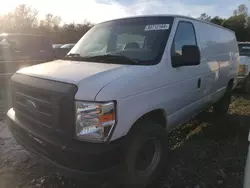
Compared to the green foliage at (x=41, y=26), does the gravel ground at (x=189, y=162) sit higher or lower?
lower

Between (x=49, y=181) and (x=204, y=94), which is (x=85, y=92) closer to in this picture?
(x=49, y=181)

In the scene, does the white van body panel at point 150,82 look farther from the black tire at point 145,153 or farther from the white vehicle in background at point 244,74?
the white vehicle in background at point 244,74

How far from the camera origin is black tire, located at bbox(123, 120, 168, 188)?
2369 mm

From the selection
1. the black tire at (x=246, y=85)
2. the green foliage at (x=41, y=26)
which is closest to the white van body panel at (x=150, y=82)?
the black tire at (x=246, y=85)

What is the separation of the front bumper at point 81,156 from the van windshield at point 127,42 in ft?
3.59

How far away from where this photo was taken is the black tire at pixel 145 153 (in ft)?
7.77

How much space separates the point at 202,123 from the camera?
16.4ft

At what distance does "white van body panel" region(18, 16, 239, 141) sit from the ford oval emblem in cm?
31

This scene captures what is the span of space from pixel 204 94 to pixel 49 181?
2.81 m

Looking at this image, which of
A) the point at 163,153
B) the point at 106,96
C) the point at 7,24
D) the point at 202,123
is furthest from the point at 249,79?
the point at 7,24

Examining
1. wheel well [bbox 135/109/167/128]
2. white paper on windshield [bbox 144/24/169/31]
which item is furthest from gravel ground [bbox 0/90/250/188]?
white paper on windshield [bbox 144/24/169/31]

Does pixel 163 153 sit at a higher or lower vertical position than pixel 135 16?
lower

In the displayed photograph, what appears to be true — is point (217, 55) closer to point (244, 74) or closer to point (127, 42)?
point (127, 42)

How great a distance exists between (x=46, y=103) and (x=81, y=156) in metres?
0.64
